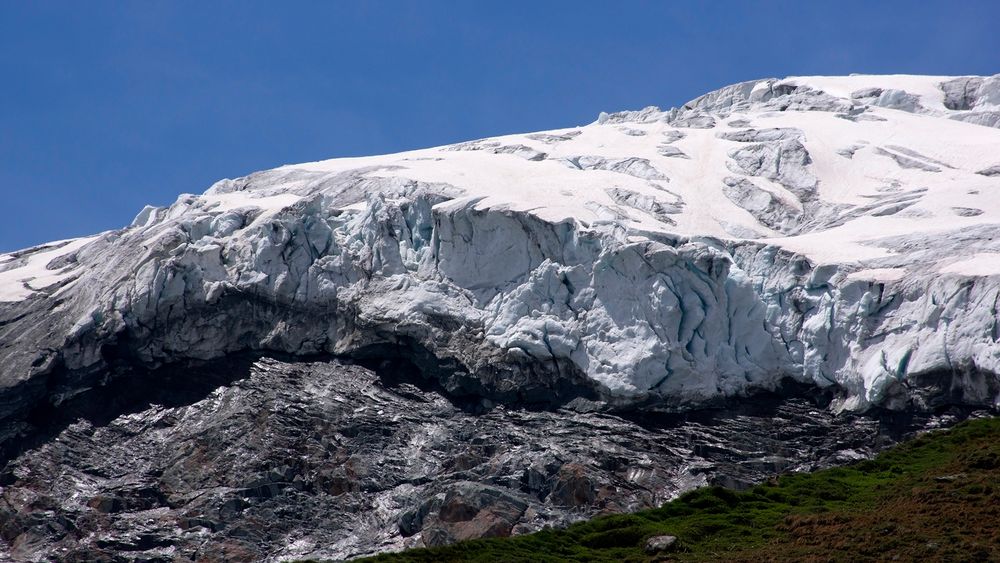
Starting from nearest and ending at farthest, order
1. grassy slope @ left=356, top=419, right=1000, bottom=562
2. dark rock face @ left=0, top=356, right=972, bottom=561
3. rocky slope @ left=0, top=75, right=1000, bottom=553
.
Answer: grassy slope @ left=356, top=419, right=1000, bottom=562 → dark rock face @ left=0, top=356, right=972, bottom=561 → rocky slope @ left=0, top=75, right=1000, bottom=553

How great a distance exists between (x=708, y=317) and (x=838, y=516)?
1589cm

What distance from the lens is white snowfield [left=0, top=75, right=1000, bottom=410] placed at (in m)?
47.3

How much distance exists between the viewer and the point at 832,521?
33281mm

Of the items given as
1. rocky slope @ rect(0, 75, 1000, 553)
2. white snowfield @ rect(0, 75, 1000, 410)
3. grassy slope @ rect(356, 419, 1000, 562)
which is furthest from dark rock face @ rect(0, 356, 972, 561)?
grassy slope @ rect(356, 419, 1000, 562)

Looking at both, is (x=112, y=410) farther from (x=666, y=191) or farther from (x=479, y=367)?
(x=666, y=191)

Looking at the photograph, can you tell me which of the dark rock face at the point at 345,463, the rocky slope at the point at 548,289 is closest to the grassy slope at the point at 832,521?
the dark rock face at the point at 345,463

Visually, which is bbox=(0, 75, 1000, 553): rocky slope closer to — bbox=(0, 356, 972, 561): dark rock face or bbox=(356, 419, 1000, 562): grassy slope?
bbox=(0, 356, 972, 561): dark rock face

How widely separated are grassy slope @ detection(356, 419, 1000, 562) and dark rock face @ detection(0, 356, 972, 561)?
215 inches

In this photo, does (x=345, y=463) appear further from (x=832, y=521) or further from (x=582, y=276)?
(x=832, y=521)

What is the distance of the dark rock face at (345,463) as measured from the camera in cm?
4403

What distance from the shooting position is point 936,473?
3606 centimetres

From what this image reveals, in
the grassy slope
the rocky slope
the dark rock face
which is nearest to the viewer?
the grassy slope

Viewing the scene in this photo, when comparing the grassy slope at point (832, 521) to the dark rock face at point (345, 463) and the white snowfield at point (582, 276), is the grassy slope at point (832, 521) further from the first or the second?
the white snowfield at point (582, 276)

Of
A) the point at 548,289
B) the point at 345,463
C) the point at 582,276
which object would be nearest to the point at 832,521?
the point at 582,276
